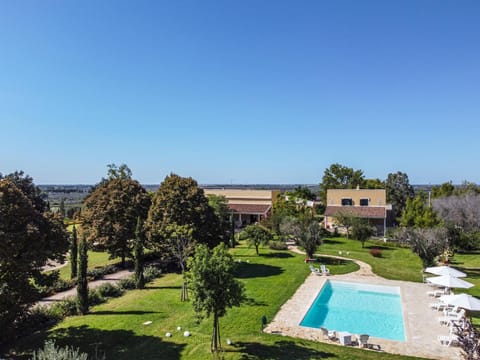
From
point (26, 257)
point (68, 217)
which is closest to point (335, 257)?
point (26, 257)

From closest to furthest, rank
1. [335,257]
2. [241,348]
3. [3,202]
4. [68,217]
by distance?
[3,202], [241,348], [335,257], [68,217]

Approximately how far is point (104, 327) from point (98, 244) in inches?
477

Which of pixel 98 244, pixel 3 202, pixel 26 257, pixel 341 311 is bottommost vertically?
pixel 341 311

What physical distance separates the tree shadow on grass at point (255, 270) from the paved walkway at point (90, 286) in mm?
8854

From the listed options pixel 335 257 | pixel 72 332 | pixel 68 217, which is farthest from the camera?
pixel 68 217

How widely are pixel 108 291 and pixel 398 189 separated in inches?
2430

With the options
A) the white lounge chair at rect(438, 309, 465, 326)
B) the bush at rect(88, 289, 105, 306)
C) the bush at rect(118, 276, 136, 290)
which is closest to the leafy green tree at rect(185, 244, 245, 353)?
the bush at rect(88, 289, 105, 306)

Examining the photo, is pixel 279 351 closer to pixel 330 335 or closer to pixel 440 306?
pixel 330 335

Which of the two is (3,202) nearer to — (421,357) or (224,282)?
(224,282)

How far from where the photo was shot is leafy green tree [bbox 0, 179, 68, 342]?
11228mm

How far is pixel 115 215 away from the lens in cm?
2633

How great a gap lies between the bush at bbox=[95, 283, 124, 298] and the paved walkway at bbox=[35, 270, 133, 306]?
1479 mm

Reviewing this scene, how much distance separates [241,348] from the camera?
1241 centimetres

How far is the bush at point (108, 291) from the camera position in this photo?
19.7m
